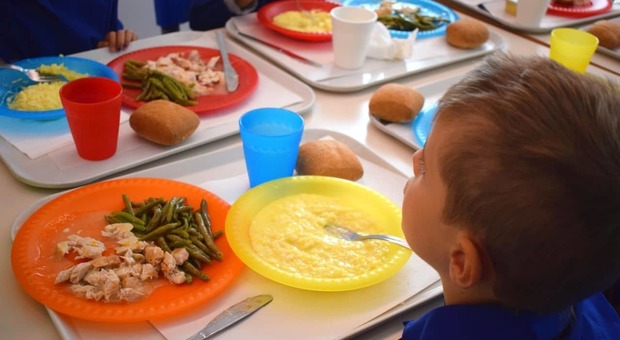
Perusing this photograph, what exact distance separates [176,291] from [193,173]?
0.35m

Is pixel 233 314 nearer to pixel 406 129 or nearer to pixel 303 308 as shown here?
pixel 303 308

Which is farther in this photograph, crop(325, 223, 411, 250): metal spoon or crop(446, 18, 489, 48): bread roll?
crop(446, 18, 489, 48): bread roll

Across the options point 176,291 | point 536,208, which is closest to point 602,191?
point 536,208

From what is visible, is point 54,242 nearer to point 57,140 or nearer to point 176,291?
point 176,291

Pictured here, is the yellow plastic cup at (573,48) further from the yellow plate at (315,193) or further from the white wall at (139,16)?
the white wall at (139,16)

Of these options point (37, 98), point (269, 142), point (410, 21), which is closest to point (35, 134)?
point (37, 98)

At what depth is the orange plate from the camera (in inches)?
30.8

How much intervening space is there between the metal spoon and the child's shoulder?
17cm

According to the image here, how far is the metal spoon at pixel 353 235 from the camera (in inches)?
36.2

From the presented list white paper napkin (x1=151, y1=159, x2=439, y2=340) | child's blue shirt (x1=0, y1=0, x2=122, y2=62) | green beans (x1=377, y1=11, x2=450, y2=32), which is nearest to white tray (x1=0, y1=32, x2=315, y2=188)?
white paper napkin (x1=151, y1=159, x2=439, y2=340)

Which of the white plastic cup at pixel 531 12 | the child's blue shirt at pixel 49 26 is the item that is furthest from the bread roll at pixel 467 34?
the child's blue shirt at pixel 49 26

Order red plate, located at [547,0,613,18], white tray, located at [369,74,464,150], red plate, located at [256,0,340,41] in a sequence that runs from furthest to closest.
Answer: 1. red plate, located at [547,0,613,18]
2. red plate, located at [256,0,340,41]
3. white tray, located at [369,74,464,150]

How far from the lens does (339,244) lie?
36.6 inches

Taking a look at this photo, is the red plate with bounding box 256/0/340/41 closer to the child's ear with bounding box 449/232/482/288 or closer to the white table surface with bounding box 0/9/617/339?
the white table surface with bounding box 0/9/617/339
